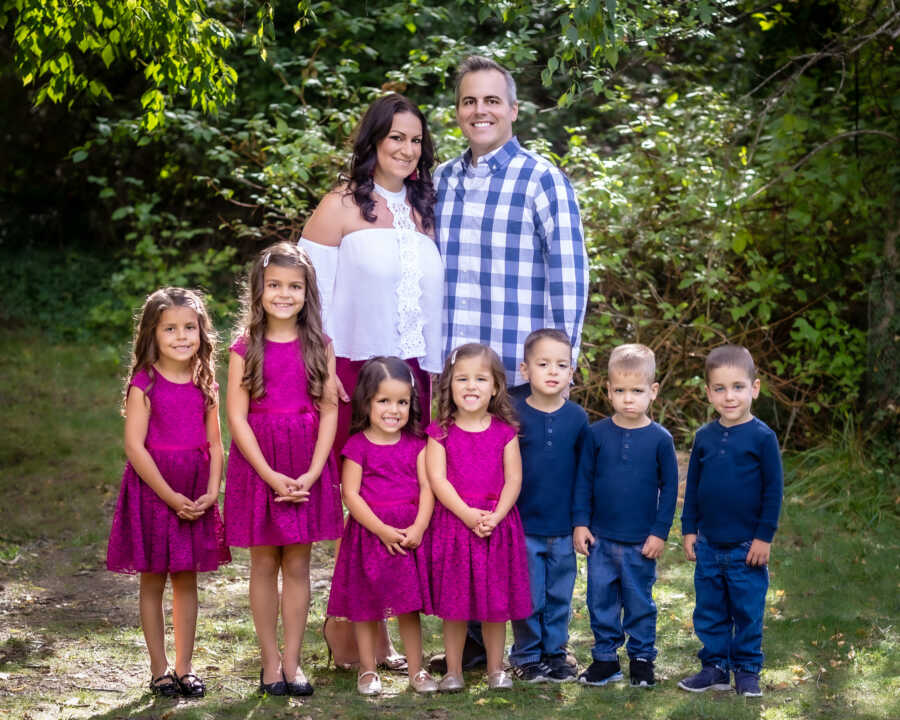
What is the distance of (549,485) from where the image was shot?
390 cm

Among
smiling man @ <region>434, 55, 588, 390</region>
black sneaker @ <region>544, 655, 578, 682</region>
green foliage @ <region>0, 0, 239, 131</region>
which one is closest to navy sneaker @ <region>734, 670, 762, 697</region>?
black sneaker @ <region>544, 655, 578, 682</region>

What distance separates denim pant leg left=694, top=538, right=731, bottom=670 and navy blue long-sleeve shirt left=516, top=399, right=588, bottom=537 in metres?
0.48

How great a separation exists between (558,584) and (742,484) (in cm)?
74

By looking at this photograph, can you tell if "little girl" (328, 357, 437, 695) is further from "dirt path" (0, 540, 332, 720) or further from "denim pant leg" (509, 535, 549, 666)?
"dirt path" (0, 540, 332, 720)

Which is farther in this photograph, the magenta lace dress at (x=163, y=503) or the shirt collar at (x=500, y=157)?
the shirt collar at (x=500, y=157)

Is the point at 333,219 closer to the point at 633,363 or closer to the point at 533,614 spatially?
the point at 633,363

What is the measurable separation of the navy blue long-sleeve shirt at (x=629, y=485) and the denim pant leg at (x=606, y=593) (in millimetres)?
56

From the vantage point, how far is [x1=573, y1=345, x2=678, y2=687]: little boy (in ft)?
12.5

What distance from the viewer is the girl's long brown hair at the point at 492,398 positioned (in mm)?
3846

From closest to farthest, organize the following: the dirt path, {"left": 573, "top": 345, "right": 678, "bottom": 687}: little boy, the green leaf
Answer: {"left": 573, "top": 345, "right": 678, "bottom": 687}: little boy < the dirt path < the green leaf

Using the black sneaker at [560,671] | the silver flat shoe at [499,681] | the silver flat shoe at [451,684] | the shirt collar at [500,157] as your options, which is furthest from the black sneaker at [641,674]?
the shirt collar at [500,157]

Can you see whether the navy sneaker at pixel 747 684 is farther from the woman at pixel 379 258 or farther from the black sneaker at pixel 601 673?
the woman at pixel 379 258

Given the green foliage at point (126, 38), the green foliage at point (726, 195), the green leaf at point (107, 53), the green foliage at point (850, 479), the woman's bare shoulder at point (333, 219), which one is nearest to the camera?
the woman's bare shoulder at point (333, 219)

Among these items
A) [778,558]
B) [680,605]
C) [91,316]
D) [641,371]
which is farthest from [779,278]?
[91,316]
